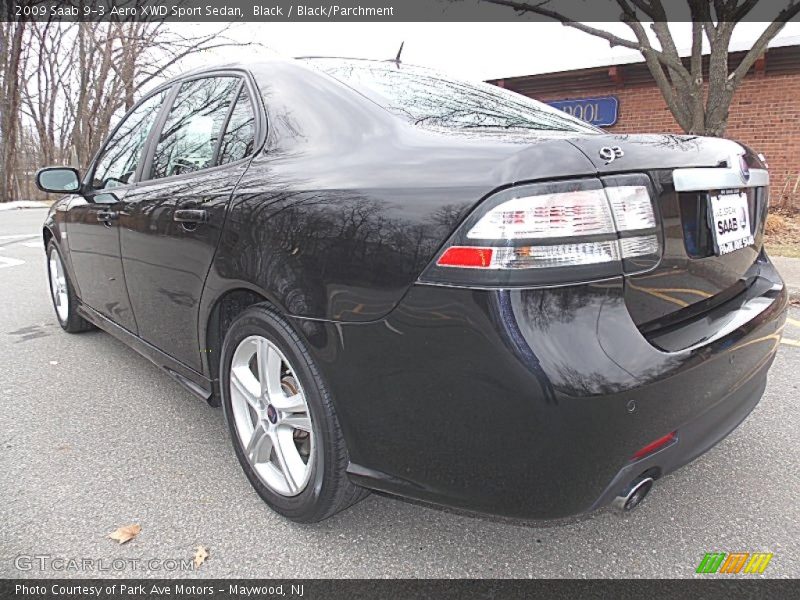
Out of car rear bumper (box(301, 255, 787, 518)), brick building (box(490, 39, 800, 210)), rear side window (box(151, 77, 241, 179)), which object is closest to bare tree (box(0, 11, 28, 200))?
brick building (box(490, 39, 800, 210))

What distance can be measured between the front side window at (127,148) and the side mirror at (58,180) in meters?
0.11

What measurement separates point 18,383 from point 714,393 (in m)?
3.54

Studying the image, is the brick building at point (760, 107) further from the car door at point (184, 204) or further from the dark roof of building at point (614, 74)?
the car door at point (184, 204)

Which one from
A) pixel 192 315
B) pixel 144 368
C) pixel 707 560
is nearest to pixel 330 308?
pixel 192 315

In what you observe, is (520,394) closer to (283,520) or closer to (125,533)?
(283,520)

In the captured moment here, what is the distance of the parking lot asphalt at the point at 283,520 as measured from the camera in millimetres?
1810

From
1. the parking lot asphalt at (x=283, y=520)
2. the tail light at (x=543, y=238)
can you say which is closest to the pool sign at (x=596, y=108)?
the parking lot asphalt at (x=283, y=520)

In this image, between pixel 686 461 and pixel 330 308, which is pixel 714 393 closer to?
pixel 686 461

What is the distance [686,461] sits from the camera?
63.0 inches

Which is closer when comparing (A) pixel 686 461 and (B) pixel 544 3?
(A) pixel 686 461

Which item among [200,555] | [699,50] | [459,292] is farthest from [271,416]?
[699,50]

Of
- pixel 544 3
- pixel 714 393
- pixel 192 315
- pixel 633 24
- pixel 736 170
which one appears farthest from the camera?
pixel 544 3

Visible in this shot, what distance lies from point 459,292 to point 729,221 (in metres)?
0.97

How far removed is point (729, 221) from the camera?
1.74m
